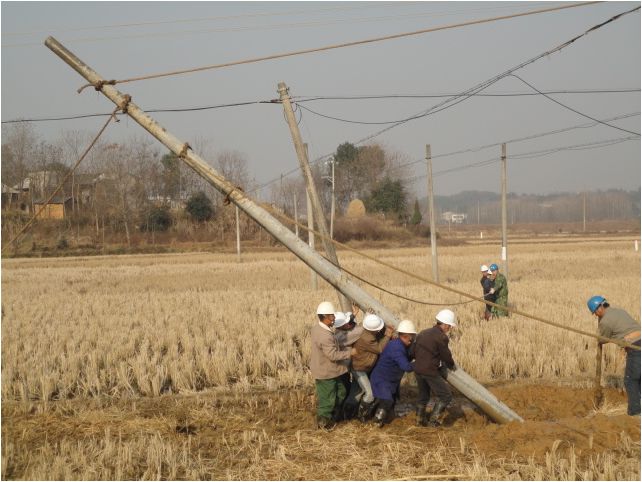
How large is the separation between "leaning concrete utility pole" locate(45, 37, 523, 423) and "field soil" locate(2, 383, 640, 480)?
39 centimetres

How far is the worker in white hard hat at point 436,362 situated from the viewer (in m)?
8.84

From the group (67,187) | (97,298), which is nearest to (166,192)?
(67,187)

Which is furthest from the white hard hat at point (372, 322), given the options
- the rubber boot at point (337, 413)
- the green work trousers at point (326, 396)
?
the rubber boot at point (337, 413)

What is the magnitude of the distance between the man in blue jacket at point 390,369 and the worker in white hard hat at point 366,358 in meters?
0.09

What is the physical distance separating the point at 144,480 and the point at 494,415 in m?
4.25

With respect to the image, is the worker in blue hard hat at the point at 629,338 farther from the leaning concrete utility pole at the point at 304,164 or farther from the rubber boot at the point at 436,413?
the leaning concrete utility pole at the point at 304,164

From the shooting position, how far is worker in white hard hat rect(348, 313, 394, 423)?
30.1ft

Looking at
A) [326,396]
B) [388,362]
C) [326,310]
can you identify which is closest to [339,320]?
[326,310]

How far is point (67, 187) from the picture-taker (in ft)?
230

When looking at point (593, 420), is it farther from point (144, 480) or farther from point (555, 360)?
point (144, 480)

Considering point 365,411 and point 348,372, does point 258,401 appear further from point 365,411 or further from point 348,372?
point 365,411

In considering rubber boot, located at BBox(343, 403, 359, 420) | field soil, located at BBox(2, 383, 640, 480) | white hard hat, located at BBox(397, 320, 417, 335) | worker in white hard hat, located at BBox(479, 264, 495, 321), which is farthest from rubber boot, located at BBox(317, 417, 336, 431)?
worker in white hard hat, located at BBox(479, 264, 495, 321)

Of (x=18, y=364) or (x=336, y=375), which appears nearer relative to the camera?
(x=336, y=375)

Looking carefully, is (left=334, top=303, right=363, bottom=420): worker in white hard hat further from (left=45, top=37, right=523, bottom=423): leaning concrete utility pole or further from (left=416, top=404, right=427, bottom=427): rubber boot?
(left=416, top=404, right=427, bottom=427): rubber boot
